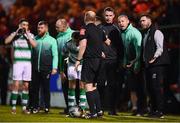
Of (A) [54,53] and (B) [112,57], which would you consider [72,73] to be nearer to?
(A) [54,53]

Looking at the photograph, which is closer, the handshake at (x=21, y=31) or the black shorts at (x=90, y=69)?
the black shorts at (x=90, y=69)

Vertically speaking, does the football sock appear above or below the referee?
below

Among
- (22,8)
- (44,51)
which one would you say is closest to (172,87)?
(44,51)

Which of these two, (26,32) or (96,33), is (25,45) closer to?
(26,32)

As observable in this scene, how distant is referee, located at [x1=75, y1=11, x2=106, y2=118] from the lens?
11.9 m

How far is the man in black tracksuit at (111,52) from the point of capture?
531 inches

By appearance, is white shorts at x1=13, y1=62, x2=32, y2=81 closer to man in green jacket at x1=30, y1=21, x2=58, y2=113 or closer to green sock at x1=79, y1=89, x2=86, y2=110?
man in green jacket at x1=30, y1=21, x2=58, y2=113

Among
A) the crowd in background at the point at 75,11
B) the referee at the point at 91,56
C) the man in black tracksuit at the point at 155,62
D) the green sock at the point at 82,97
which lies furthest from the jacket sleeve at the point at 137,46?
the crowd in background at the point at 75,11

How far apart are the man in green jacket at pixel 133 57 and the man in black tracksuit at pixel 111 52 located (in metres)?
0.15

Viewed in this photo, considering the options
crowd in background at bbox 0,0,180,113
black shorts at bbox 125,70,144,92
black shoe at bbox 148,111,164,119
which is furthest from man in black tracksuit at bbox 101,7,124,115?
crowd in background at bbox 0,0,180,113

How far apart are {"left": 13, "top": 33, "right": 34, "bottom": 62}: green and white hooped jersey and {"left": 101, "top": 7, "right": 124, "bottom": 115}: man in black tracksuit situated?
1.67m

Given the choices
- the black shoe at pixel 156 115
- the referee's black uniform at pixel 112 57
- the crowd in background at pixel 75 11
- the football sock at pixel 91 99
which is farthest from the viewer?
the crowd in background at pixel 75 11

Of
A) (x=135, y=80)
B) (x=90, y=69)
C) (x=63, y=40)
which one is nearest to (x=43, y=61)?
(x=63, y=40)

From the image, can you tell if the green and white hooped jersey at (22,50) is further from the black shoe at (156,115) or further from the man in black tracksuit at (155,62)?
the black shoe at (156,115)
